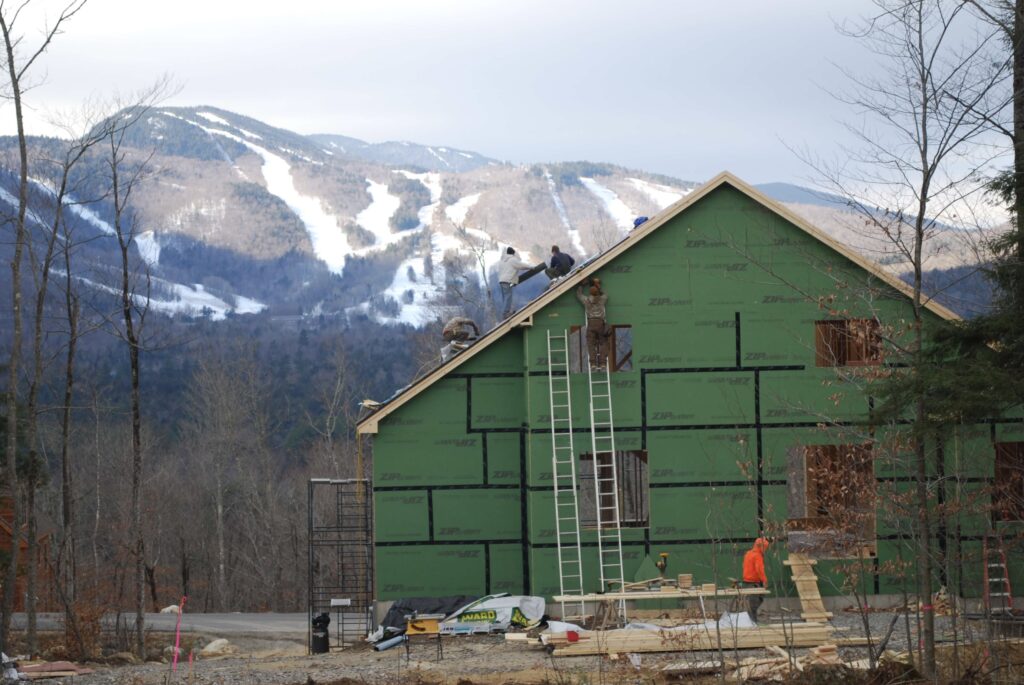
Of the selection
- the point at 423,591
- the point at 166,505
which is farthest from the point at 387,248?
the point at 423,591

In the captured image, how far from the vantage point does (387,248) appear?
614 feet

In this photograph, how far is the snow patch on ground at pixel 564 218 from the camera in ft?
518

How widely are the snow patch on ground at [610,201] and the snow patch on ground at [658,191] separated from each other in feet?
15.7

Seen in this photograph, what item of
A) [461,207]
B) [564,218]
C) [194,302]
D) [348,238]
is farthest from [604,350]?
[348,238]

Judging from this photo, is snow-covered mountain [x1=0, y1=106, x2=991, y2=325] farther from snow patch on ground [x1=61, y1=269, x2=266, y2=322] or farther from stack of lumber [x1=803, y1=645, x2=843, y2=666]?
stack of lumber [x1=803, y1=645, x2=843, y2=666]

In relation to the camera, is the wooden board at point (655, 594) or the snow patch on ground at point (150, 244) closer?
the wooden board at point (655, 594)

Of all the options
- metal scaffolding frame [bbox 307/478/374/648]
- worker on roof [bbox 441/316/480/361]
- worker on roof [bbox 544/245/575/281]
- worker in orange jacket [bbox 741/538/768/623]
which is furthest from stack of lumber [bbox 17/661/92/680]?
worker on roof [bbox 544/245/575/281]

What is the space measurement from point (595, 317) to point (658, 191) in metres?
161

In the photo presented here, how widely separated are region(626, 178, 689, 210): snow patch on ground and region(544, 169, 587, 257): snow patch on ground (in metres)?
13.0

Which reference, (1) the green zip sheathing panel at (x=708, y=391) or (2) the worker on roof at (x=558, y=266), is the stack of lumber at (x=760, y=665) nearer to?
(1) the green zip sheathing panel at (x=708, y=391)

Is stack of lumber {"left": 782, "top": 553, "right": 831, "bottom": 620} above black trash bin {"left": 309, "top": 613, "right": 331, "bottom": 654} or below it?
above

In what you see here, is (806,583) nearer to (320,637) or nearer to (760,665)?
(760,665)

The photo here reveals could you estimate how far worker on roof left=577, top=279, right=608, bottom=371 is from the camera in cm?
2220

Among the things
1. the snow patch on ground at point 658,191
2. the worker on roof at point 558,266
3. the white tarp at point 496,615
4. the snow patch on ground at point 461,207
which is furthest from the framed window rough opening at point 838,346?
→ the snow patch on ground at point 461,207
